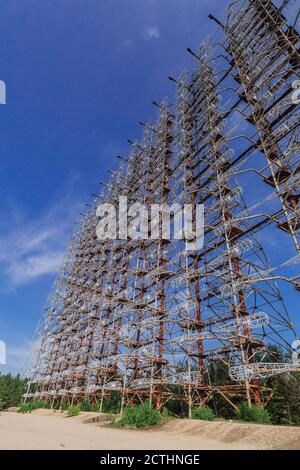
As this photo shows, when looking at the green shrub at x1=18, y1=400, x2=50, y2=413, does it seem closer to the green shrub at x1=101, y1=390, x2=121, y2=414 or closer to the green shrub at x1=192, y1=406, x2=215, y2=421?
the green shrub at x1=101, y1=390, x2=121, y2=414

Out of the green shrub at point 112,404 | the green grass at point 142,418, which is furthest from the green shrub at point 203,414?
the green shrub at point 112,404

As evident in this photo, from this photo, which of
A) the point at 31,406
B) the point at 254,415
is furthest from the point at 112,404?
the point at 254,415

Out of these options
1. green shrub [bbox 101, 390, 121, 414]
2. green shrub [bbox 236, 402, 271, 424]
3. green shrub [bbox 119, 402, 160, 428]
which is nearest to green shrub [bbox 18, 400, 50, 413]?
green shrub [bbox 101, 390, 121, 414]

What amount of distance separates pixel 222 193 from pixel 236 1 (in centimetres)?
1592

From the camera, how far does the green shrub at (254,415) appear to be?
1347cm

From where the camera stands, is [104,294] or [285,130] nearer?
[285,130]

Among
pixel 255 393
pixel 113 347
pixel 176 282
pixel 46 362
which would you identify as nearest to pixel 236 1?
pixel 176 282

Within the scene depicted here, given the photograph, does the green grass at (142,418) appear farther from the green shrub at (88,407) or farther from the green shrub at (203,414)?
the green shrub at (88,407)

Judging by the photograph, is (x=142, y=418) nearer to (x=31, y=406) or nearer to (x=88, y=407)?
(x=88, y=407)

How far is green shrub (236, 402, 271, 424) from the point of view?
13.5 metres

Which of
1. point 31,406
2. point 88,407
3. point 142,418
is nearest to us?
point 142,418

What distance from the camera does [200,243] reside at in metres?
25.0

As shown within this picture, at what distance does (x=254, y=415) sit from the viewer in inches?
Result: 541
